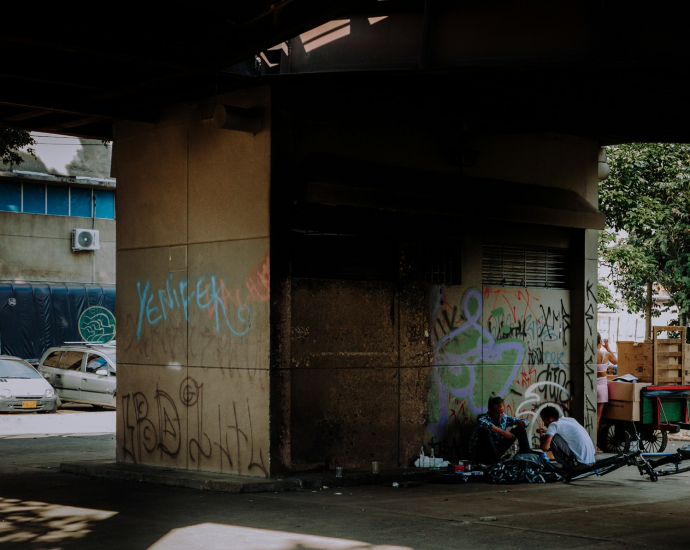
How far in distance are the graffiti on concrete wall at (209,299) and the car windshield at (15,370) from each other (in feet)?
37.4

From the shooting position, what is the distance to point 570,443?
39.3 feet

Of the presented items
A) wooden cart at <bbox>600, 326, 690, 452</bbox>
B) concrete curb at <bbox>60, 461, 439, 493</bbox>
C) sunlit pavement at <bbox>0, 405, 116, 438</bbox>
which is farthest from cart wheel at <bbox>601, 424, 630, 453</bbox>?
sunlit pavement at <bbox>0, 405, 116, 438</bbox>

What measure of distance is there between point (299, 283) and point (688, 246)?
23.7 meters

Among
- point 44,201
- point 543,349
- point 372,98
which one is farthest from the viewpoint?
point 44,201

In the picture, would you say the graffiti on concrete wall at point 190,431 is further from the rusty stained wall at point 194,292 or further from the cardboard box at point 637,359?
the cardboard box at point 637,359

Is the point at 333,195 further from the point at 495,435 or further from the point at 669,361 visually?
the point at 669,361

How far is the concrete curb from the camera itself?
1084cm

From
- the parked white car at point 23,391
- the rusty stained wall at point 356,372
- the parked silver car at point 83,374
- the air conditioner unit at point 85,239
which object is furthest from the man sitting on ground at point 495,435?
the air conditioner unit at point 85,239

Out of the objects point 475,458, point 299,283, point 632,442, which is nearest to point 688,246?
point 632,442

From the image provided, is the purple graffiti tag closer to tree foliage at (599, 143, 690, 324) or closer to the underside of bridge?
the underside of bridge

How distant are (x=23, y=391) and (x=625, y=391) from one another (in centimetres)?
1435

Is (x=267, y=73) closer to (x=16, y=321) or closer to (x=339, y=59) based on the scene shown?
(x=339, y=59)

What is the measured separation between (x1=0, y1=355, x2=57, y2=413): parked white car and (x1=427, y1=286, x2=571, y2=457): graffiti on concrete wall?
12839mm

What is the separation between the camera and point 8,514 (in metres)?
9.38
